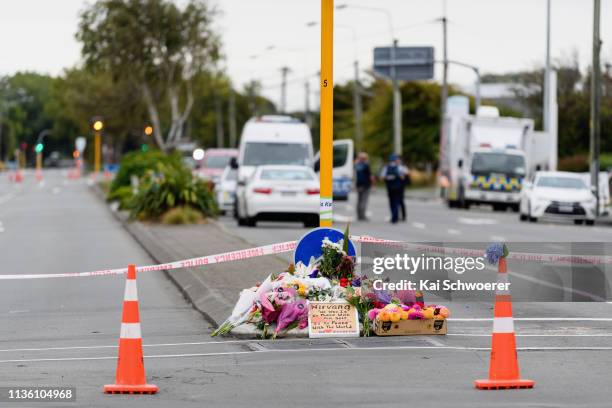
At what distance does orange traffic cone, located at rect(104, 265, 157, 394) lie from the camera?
30.9ft

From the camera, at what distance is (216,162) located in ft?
151

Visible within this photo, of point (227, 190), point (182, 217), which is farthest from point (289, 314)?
point (227, 190)

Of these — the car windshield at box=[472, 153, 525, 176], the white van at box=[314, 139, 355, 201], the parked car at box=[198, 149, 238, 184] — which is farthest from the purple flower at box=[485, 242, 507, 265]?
the white van at box=[314, 139, 355, 201]

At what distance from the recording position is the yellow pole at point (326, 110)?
14180mm

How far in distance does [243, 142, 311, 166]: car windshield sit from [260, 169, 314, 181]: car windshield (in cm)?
436

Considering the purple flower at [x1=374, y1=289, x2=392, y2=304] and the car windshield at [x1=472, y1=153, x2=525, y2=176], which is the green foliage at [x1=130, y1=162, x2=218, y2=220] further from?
the purple flower at [x1=374, y1=289, x2=392, y2=304]

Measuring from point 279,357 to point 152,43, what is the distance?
57856 mm

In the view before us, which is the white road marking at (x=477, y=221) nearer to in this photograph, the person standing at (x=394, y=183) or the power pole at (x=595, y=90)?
the person standing at (x=394, y=183)

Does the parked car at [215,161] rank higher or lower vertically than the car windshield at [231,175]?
higher

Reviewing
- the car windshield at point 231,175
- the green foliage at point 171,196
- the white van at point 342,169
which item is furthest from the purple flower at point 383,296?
the white van at point 342,169

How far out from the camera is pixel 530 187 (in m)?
40.8

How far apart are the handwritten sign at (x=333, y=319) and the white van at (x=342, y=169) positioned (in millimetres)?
40326

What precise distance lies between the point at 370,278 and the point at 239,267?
6619mm

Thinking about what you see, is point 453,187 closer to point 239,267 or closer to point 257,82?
point 239,267
